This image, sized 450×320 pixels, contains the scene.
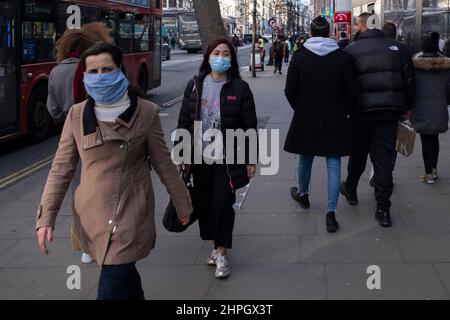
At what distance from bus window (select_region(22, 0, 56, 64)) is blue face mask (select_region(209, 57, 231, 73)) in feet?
24.2

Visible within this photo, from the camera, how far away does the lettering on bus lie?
1295 cm

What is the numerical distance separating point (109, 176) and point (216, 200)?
145cm

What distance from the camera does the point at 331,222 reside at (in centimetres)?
576

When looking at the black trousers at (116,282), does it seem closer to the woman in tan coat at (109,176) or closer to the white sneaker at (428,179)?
the woman in tan coat at (109,176)

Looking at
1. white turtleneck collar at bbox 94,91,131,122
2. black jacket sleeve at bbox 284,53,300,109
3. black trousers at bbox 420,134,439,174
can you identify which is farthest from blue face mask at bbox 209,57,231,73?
black trousers at bbox 420,134,439,174

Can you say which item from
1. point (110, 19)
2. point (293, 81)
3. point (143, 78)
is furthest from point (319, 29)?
point (143, 78)

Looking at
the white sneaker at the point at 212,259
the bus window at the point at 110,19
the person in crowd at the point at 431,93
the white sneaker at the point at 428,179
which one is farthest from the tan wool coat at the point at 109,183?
the bus window at the point at 110,19

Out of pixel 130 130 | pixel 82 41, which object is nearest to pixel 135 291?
pixel 130 130

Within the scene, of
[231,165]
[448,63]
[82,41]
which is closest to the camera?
[231,165]

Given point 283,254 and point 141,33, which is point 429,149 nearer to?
point 283,254
